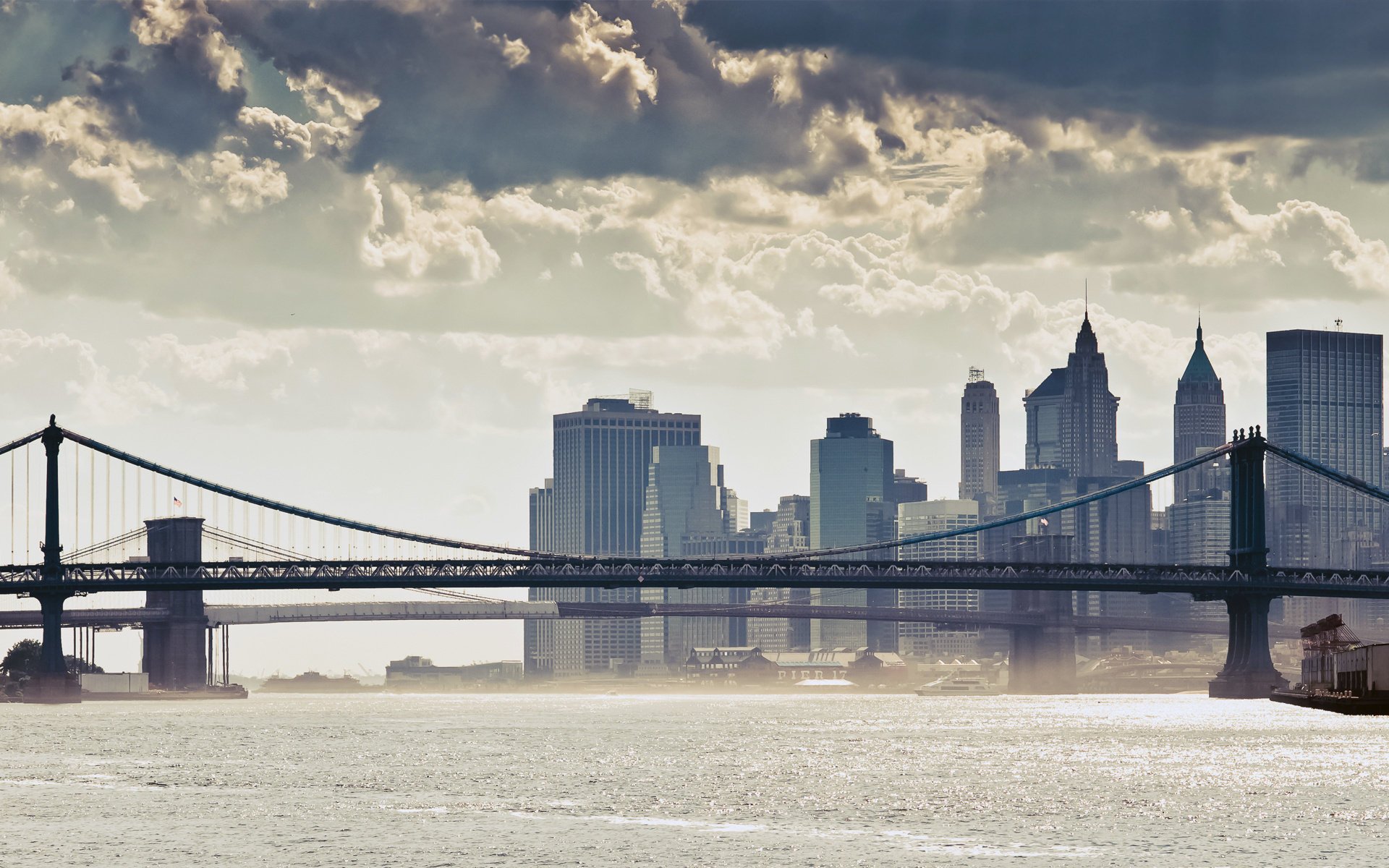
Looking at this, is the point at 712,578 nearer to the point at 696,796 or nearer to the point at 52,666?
the point at 52,666

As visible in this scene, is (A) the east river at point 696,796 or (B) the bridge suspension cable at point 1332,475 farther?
(B) the bridge suspension cable at point 1332,475

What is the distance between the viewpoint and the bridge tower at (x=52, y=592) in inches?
5901

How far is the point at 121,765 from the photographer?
7700cm

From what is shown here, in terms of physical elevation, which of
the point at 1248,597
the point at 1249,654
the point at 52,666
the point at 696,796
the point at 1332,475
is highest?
the point at 1332,475

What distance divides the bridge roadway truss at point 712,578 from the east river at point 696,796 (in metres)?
32.0

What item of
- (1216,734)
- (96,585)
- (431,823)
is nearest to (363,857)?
(431,823)

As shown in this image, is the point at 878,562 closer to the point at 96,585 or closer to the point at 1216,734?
the point at 96,585

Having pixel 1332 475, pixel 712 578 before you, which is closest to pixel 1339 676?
pixel 1332 475

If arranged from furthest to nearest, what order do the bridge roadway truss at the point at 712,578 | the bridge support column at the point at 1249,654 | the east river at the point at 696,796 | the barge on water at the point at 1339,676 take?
the bridge support column at the point at 1249,654
the bridge roadway truss at the point at 712,578
the barge on water at the point at 1339,676
the east river at the point at 696,796

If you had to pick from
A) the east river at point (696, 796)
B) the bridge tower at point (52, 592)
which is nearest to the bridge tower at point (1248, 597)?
the east river at point (696, 796)

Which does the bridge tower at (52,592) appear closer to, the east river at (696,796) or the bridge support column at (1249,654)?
the east river at (696,796)

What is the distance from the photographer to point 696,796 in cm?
6391

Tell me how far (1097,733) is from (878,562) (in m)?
54.0

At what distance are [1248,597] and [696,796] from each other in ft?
300
